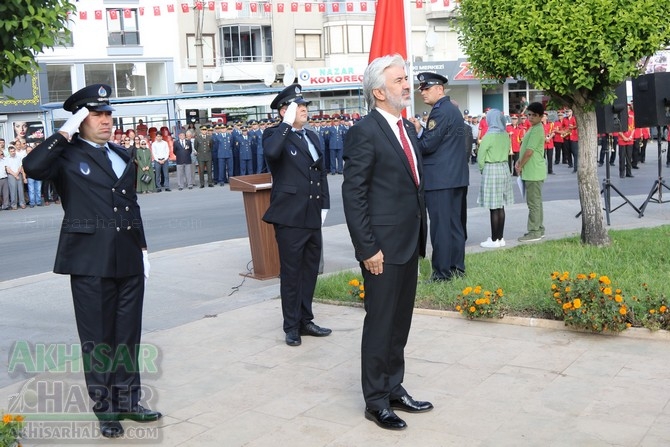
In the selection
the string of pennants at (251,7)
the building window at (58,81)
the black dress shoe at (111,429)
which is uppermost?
the string of pennants at (251,7)

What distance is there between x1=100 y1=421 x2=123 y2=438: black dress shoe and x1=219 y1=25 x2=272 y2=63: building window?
4721cm

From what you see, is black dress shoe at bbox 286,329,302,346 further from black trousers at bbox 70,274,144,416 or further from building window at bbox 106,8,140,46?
building window at bbox 106,8,140,46

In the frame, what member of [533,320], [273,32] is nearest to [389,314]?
[533,320]

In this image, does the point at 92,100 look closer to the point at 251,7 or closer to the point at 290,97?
the point at 290,97

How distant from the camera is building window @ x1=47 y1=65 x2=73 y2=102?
44.6 meters

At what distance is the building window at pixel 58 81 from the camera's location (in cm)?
4459

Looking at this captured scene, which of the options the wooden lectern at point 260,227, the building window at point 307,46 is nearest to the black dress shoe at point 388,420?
the wooden lectern at point 260,227

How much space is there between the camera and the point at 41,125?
37750 millimetres

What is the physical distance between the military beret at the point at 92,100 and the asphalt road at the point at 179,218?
6607 millimetres

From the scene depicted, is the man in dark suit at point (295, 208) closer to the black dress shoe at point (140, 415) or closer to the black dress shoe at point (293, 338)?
the black dress shoe at point (293, 338)

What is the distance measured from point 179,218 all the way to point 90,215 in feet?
38.5

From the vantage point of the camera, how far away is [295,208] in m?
6.98

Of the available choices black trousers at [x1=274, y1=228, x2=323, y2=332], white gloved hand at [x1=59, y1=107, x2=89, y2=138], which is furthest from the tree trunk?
white gloved hand at [x1=59, y1=107, x2=89, y2=138]

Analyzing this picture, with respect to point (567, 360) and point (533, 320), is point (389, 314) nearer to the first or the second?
point (567, 360)
